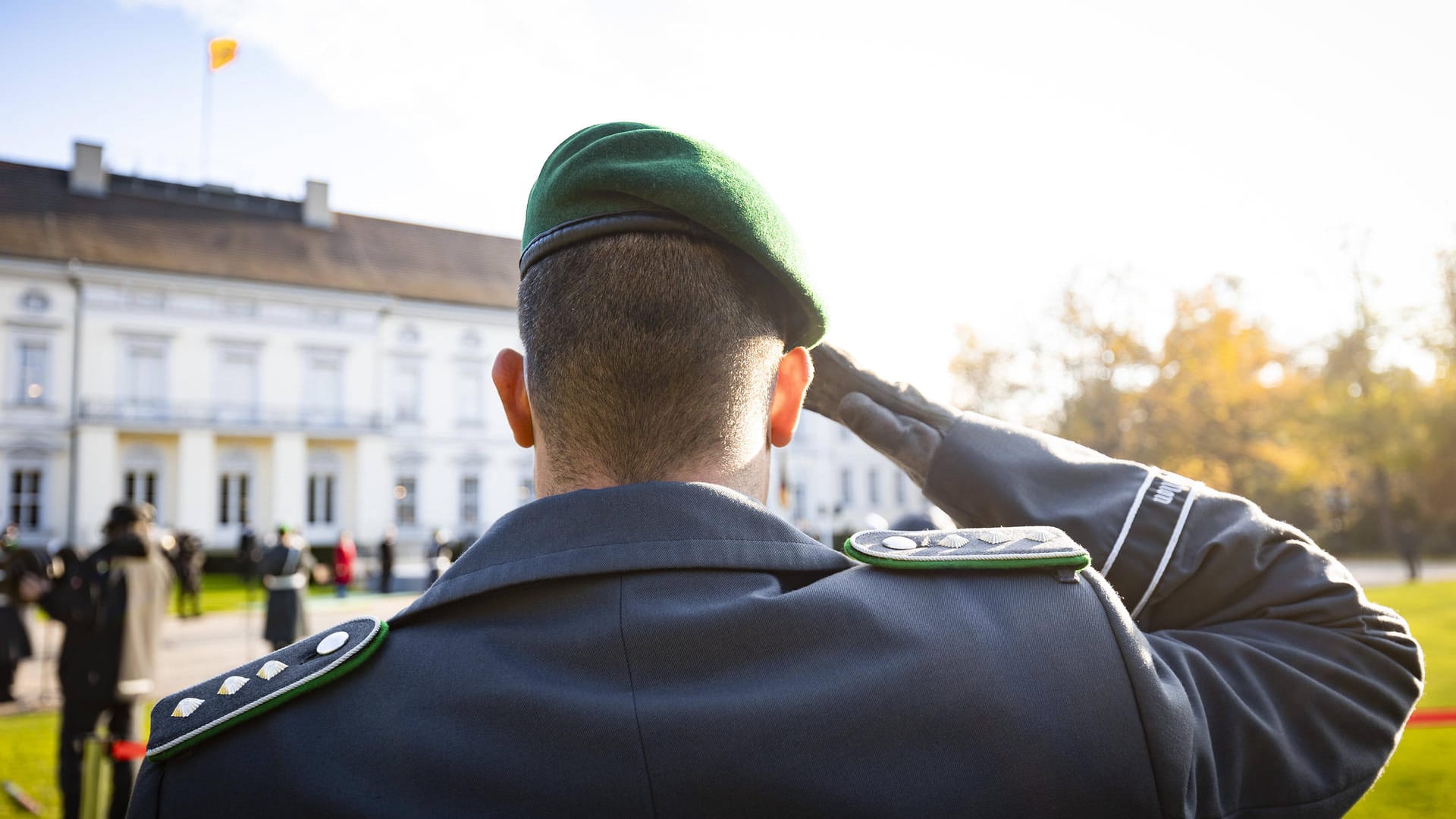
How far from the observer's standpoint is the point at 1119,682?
106 centimetres

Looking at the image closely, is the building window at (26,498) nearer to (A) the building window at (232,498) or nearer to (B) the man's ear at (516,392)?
(A) the building window at (232,498)

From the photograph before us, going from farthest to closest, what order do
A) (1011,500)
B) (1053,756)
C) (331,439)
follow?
(331,439) < (1011,500) < (1053,756)

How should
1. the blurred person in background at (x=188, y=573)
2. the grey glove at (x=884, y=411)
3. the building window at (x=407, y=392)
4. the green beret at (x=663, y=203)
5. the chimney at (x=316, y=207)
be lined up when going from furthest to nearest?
the chimney at (x=316, y=207), the building window at (x=407, y=392), the blurred person in background at (x=188, y=573), the grey glove at (x=884, y=411), the green beret at (x=663, y=203)

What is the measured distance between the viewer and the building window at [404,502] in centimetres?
4366

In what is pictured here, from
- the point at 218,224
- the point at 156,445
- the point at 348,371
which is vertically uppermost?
the point at 218,224

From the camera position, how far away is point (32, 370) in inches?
1438

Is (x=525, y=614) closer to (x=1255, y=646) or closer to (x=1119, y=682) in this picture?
(x=1119, y=682)

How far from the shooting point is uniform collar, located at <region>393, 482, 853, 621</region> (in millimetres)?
1105

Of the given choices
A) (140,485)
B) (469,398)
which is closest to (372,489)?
(469,398)

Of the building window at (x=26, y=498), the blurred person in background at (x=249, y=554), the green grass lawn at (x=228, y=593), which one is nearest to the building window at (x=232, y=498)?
the green grass lawn at (x=228, y=593)

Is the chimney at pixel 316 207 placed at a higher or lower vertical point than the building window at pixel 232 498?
higher

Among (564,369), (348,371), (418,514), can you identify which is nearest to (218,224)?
(348,371)

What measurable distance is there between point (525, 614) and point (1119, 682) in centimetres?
71

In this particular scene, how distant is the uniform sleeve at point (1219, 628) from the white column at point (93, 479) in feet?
140
